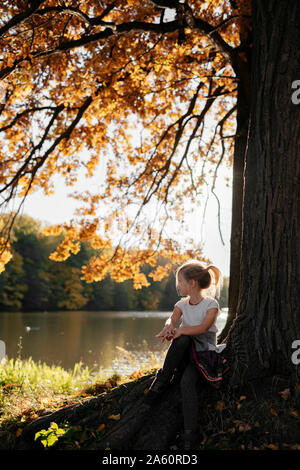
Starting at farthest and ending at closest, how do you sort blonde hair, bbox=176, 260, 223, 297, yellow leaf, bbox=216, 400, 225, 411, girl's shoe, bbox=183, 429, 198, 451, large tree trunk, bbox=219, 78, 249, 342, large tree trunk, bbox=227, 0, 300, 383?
large tree trunk, bbox=219, 78, 249, 342, blonde hair, bbox=176, 260, 223, 297, large tree trunk, bbox=227, 0, 300, 383, yellow leaf, bbox=216, 400, 225, 411, girl's shoe, bbox=183, 429, 198, 451

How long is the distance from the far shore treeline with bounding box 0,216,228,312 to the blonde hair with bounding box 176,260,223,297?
116 ft

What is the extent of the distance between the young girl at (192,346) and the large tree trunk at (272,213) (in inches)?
9.1

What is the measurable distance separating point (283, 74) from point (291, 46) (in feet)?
0.93

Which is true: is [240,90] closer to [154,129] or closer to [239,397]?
[154,129]

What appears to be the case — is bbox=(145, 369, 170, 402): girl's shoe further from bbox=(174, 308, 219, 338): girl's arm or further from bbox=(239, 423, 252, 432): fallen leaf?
bbox=(239, 423, 252, 432): fallen leaf

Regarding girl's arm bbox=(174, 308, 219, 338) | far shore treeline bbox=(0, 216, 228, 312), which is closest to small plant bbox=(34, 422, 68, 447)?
girl's arm bbox=(174, 308, 219, 338)

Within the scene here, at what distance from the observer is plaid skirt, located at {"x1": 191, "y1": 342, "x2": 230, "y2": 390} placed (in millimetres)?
3191

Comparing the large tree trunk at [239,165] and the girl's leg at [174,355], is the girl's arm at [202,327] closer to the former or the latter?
the girl's leg at [174,355]

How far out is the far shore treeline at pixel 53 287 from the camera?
43375mm

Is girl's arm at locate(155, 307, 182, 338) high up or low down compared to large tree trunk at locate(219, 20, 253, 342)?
down

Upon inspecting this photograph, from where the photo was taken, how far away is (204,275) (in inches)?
142

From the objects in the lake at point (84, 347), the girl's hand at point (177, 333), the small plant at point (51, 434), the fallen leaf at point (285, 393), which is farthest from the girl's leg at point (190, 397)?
the lake at point (84, 347)

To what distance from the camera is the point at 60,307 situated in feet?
164
